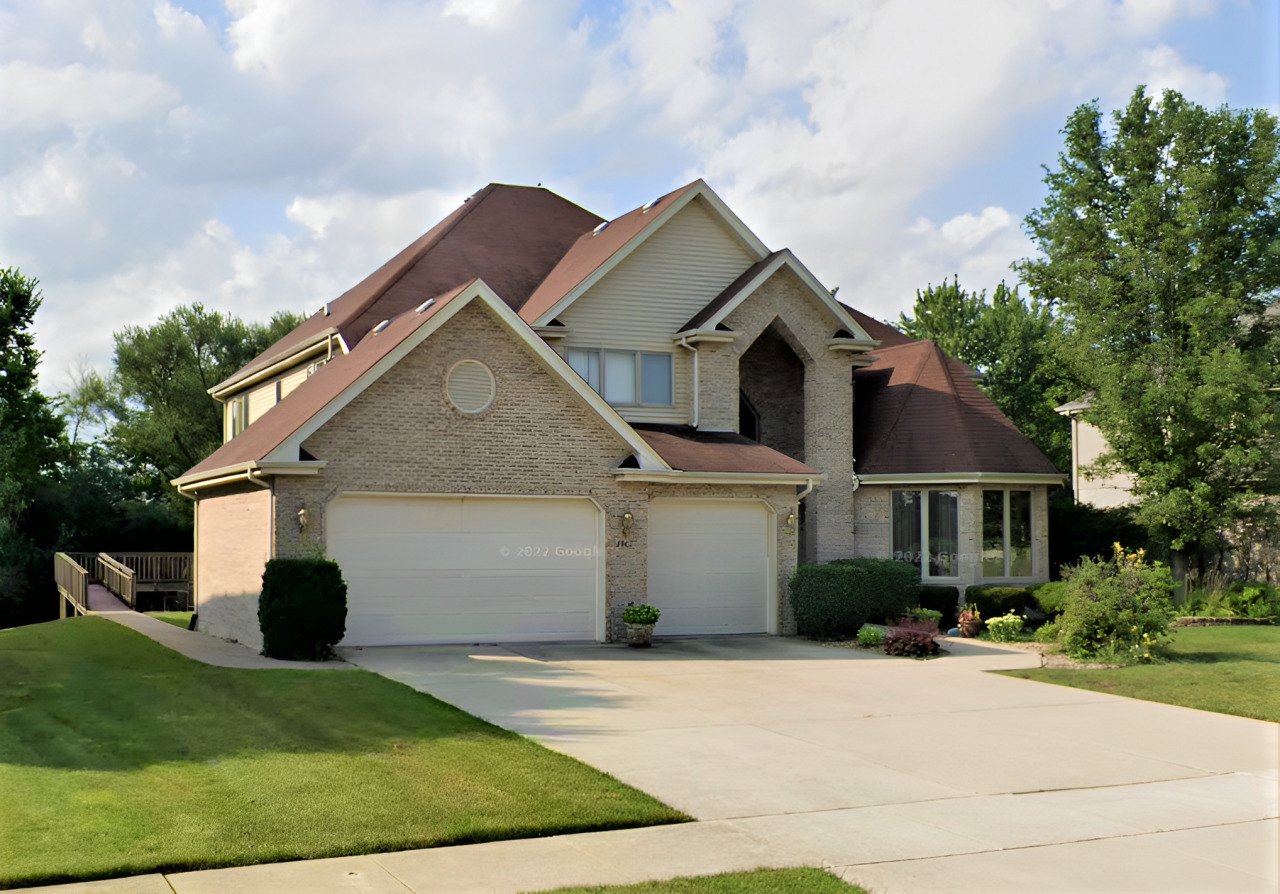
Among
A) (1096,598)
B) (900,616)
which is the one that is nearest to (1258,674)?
(1096,598)

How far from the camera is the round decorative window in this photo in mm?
20375

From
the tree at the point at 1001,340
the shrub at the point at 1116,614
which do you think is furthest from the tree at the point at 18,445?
the tree at the point at 1001,340

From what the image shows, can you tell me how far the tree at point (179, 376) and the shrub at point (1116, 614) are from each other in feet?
131

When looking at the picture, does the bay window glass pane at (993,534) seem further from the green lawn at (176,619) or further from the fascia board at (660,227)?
the green lawn at (176,619)

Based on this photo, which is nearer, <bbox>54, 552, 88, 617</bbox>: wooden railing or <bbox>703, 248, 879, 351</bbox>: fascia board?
<bbox>703, 248, 879, 351</bbox>: fascia board

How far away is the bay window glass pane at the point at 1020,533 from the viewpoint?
2739cm

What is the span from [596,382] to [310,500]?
27.1ft

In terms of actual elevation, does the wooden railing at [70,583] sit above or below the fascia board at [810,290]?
below

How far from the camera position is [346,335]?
83.2 ft

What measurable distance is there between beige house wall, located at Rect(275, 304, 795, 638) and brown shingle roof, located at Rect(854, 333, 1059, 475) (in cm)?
753

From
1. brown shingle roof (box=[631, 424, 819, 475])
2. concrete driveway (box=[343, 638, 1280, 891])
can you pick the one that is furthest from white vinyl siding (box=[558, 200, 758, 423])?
concrete driveway (box=[343, 638, 1280, 891])

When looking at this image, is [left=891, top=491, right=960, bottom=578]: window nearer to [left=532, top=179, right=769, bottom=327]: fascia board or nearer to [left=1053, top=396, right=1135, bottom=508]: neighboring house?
[left=532, top=179, right=769, bottom=327]: fascia board

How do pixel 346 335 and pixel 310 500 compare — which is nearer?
pixel 310 500

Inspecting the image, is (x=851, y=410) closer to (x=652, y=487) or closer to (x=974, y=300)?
(x=652, y=487)
